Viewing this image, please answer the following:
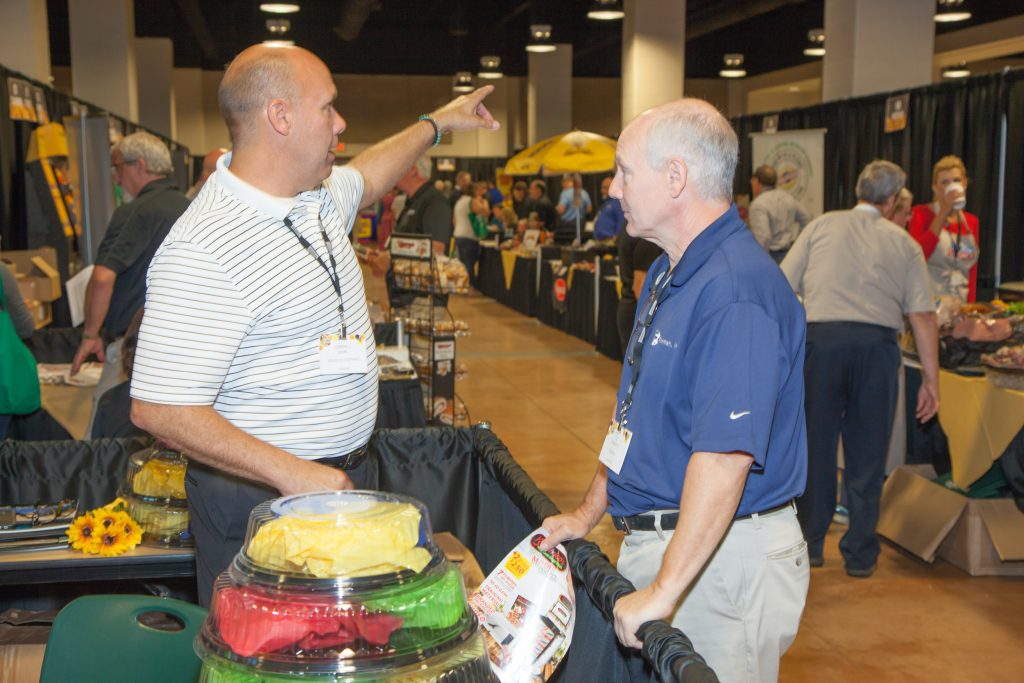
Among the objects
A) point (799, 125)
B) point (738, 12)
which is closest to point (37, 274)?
point (799, 125)

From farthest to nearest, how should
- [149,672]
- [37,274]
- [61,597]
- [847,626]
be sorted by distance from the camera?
[37,274] < [847,626] < [61,597] < [149,672]

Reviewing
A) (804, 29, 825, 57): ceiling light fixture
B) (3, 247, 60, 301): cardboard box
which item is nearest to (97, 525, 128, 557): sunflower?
(3, 247, 60, 301): cardboard box

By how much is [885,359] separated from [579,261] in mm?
7274

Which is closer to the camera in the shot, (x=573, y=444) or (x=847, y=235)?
(x=847, y=235)

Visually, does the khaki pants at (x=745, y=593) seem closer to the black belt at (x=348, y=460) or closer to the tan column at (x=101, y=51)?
the black belt at (x=348, y=460)

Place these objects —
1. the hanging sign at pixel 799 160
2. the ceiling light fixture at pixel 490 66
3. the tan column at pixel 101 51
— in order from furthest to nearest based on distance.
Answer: the ceiling light fixture at pixel 490 66 → the tan column at pixel 101 51 → the hanging sign at pixel 799 160

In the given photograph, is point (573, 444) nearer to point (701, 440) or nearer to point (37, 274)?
point (37, 274)

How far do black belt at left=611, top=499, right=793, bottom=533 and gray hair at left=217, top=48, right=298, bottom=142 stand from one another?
0.93m

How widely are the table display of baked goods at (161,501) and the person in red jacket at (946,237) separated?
482 cm

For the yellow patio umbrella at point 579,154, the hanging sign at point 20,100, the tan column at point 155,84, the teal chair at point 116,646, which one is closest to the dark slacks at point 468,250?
the yellow patio umbrella at point 579,154

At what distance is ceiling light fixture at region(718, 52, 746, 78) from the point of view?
22.5 meters

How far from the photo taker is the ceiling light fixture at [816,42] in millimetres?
18500

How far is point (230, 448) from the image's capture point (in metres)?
1.63

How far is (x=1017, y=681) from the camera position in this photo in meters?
3.30
